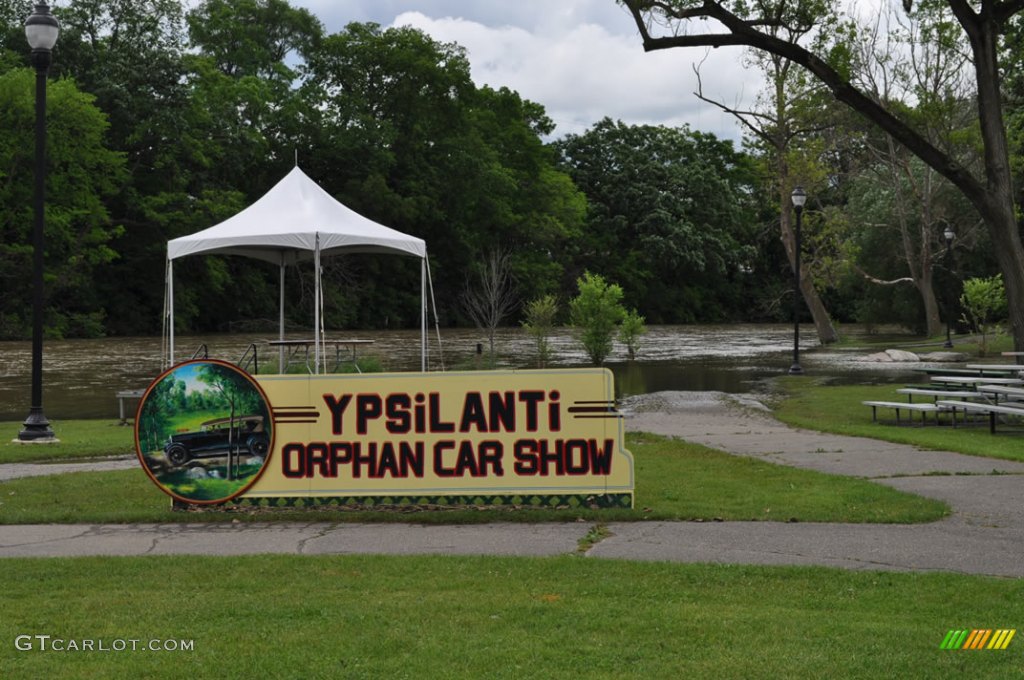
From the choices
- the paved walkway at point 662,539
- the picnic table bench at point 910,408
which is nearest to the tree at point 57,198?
the picnic table bench at point 910,408

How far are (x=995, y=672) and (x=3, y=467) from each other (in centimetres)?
1140

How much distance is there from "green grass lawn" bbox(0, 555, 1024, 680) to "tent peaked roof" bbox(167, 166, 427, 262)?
953 centimetres

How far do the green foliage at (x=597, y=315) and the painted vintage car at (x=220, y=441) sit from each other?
23217 millimetres

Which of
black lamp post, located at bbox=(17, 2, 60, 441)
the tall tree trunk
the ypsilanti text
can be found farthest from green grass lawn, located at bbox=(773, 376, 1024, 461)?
the tall tree trunk

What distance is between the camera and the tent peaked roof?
16.6 metres

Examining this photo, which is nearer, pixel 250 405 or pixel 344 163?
pixel 250 405

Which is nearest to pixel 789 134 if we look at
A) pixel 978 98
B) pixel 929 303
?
pixel 929 303

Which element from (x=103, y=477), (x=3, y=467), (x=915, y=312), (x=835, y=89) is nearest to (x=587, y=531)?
(x=103, y=477)

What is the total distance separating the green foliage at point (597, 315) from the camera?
107 ft

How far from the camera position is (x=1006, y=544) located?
8.11 meters

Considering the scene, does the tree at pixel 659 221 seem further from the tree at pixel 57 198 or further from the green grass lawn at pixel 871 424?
the green grass lawn at pixel 871 424

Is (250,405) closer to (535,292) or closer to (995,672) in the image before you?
(995,672)

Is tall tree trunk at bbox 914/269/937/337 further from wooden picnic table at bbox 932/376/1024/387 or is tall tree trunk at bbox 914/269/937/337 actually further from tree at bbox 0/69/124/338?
tree at bbox 0/69/124/338

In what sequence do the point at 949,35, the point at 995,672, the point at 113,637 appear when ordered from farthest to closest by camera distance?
1. the point at 949,35
2. the point at 113,637
3. the point at 995,672
